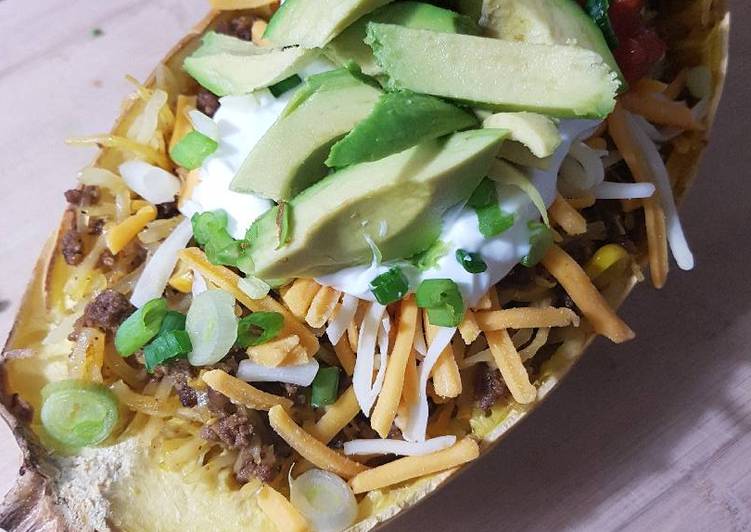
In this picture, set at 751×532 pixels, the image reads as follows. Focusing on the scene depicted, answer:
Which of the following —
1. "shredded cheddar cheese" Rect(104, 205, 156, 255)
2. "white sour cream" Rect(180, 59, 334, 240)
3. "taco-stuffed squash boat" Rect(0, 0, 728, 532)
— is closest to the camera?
"taco-stuffed squash boat" Rect(0, 0, 728, 532)

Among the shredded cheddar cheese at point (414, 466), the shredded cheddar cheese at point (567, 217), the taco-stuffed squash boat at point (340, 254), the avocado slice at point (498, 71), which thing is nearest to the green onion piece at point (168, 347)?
the taco-stuffed squash boat at point (340, 254)

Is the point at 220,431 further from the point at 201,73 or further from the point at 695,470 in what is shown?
the point at 695,470

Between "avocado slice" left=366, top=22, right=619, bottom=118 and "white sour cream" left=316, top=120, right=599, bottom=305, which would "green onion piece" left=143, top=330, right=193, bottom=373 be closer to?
"white sour cream" left=316, top=120, right=599, bottom=305

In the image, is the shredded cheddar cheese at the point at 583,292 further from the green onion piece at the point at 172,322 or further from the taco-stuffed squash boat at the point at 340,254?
the green onion piece at the point at 172,322

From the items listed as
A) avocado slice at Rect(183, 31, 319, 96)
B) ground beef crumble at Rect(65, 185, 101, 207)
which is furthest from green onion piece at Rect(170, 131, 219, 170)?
ground beef crumble at Rect(65, 185, 101, 207)

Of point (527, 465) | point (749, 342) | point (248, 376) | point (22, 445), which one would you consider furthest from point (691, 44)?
point (22, 445)

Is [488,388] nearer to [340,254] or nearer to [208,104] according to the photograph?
[340,254]

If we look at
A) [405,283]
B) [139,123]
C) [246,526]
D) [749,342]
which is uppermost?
[139,123]
